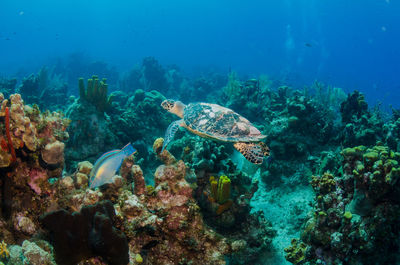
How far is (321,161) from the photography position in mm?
5414

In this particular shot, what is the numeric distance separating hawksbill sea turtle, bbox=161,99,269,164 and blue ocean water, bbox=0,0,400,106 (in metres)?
59.4

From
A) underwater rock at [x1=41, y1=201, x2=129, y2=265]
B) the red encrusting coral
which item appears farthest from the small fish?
underwater rock at [x1=41, y1=201, x2=129, y2=265]

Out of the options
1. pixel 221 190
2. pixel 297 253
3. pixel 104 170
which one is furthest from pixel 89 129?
pixel 297 253

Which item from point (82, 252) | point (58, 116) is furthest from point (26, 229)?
point (58, 116)

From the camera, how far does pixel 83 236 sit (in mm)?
1954

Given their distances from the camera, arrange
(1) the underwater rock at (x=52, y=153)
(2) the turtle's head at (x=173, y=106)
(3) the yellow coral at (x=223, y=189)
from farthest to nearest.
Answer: (2) the turtle's head at (x=173, y=106) < (3) the yellow coral at (x=223, y=189) < (1) the underwater rock at (x=52, y=153)

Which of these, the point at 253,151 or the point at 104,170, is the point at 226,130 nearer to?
the point at 253,151

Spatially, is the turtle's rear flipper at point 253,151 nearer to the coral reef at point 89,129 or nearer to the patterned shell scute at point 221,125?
the patterned shell scute at point 221,125

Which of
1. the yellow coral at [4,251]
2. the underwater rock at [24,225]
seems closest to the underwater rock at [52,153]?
the underwater rock at [24,225]

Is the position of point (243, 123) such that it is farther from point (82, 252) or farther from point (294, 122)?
point (82, 252)

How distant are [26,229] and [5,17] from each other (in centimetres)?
15683

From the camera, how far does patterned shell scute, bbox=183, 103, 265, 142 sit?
16.3 ft

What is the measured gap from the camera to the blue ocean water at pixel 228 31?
70750 millimetres

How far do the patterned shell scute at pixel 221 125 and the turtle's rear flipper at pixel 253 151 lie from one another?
0.15 metres
